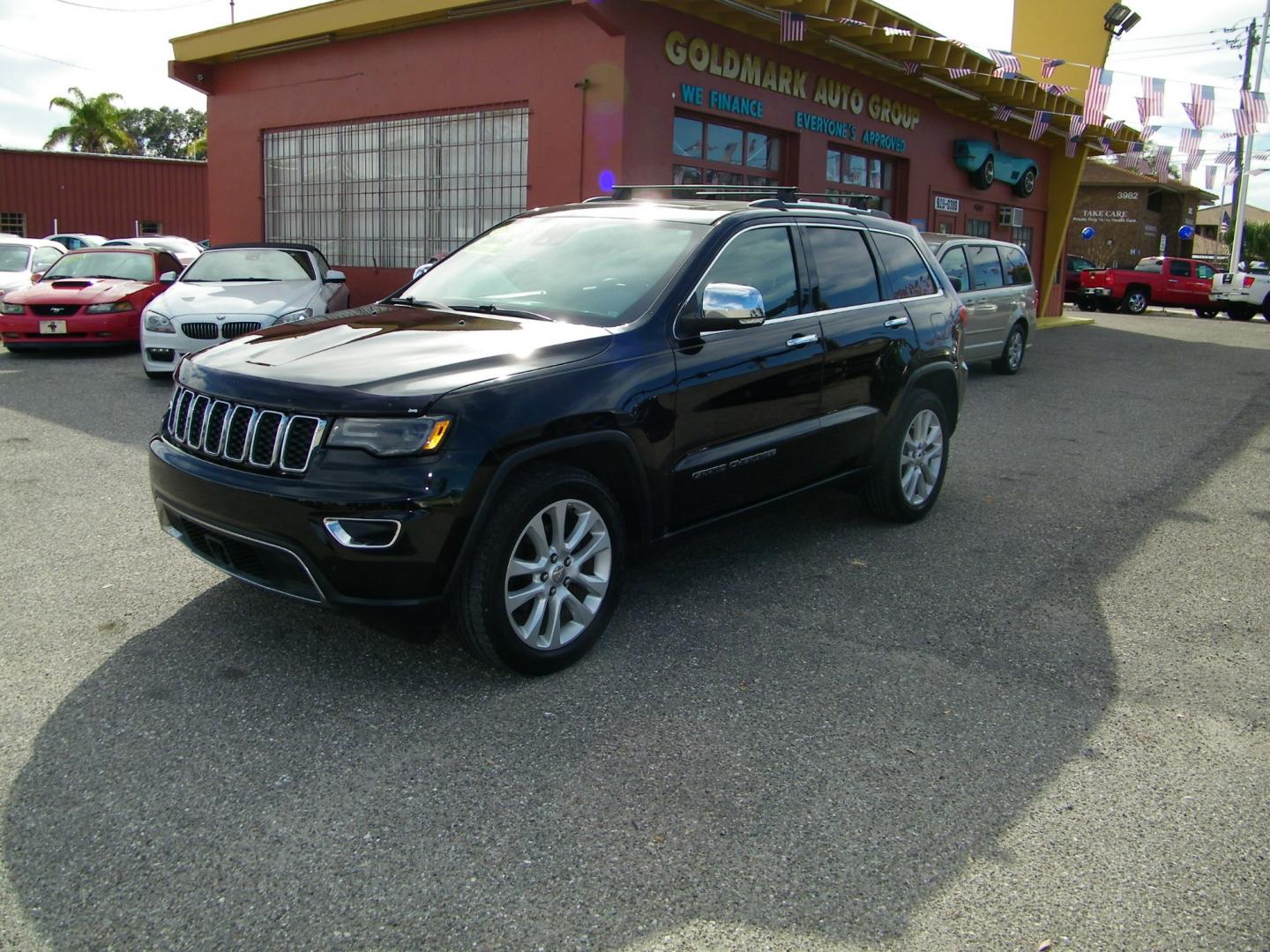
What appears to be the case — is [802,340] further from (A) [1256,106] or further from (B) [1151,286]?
(B) [1151,286]

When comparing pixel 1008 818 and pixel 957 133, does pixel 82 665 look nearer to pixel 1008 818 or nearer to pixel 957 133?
pixel 1008 818

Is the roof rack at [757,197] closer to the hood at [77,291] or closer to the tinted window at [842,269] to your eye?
the tinted window at [842,269]

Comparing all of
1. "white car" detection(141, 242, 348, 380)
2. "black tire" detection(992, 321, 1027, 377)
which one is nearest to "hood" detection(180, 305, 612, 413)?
"white car" detection(141, 242, 348, 380)

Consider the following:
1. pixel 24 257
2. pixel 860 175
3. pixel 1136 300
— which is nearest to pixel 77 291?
pixel 24 257

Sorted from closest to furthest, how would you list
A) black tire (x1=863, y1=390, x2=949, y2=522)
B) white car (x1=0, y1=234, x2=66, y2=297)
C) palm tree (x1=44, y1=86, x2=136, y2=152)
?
black tire (x1=863, y1=390, x2=949, y2=522) < white car (x1=0, y1=234, x2=66, y2=297) < palm tree (x1=44, y1=86, x2=136, y2=152)

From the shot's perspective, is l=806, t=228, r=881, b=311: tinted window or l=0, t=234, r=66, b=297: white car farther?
l=0, t=234, r=66, b=297: white car

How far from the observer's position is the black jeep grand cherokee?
3.41m

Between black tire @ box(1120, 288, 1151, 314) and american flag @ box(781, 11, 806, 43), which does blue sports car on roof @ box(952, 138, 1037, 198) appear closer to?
american flag @ box(781, 11, 806, 43)

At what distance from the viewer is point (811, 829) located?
9.69 ft

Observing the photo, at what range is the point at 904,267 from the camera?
19.6 ft

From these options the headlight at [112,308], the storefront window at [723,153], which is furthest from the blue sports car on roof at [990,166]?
the headlight at [112,308]

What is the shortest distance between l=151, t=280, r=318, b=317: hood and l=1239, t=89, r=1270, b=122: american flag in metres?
12.4

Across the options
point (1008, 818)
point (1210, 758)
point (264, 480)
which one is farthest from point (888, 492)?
point (264, 480)

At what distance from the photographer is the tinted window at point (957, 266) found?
11.7 meters
